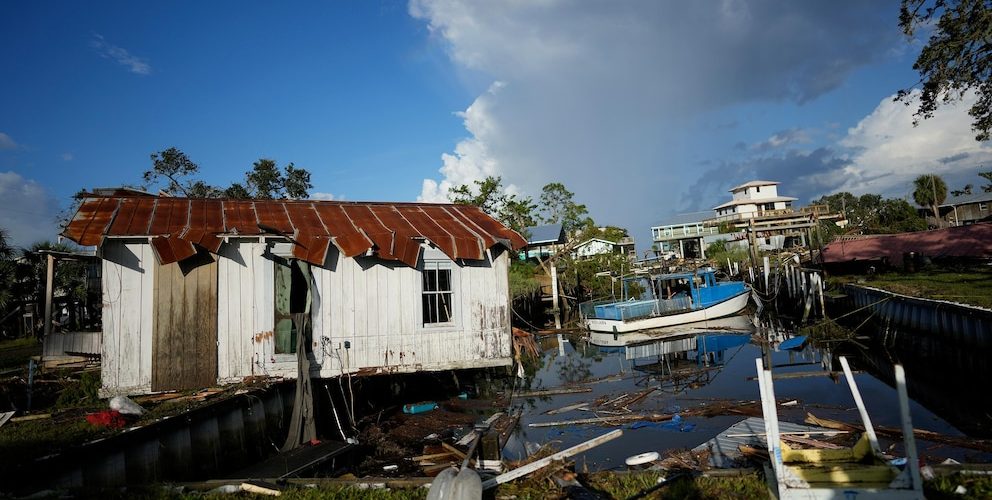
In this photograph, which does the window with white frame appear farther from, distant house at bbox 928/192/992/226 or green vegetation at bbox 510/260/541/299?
distant house at bbox 928/192/992/226

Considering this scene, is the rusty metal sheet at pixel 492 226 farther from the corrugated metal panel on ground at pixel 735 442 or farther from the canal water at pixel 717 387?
the corrugated metal panel on ground at pixel 735 442

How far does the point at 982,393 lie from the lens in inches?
534

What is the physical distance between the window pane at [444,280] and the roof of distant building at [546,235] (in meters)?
30.5

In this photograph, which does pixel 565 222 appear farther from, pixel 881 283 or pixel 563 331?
pixel 881 283

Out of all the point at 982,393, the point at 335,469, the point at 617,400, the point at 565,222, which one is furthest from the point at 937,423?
the point at 565,222

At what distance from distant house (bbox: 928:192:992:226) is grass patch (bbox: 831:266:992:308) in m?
32.1

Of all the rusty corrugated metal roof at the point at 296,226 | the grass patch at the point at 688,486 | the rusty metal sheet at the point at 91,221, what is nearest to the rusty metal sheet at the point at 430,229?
the rusty corrugated metal roof at the point at 296,226

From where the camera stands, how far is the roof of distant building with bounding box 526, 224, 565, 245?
1744 inches

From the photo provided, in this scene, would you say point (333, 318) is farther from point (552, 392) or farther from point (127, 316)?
point (552, 392)

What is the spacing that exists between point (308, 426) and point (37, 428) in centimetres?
424

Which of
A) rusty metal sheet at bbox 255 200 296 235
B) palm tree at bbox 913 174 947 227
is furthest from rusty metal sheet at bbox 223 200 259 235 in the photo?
palm tree at bbox 913 174 947 227

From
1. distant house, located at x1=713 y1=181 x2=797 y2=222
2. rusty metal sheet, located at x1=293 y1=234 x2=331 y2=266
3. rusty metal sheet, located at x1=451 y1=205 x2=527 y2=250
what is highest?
distant house, located at x1=713 y1=181 x2=797 y2=222

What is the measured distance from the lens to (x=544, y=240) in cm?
4462

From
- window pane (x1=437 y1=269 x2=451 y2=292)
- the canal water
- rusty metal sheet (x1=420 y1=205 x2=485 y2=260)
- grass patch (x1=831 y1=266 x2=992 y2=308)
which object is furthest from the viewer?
grass patch (x1=831 y1=266 x2=992 y2=308)
